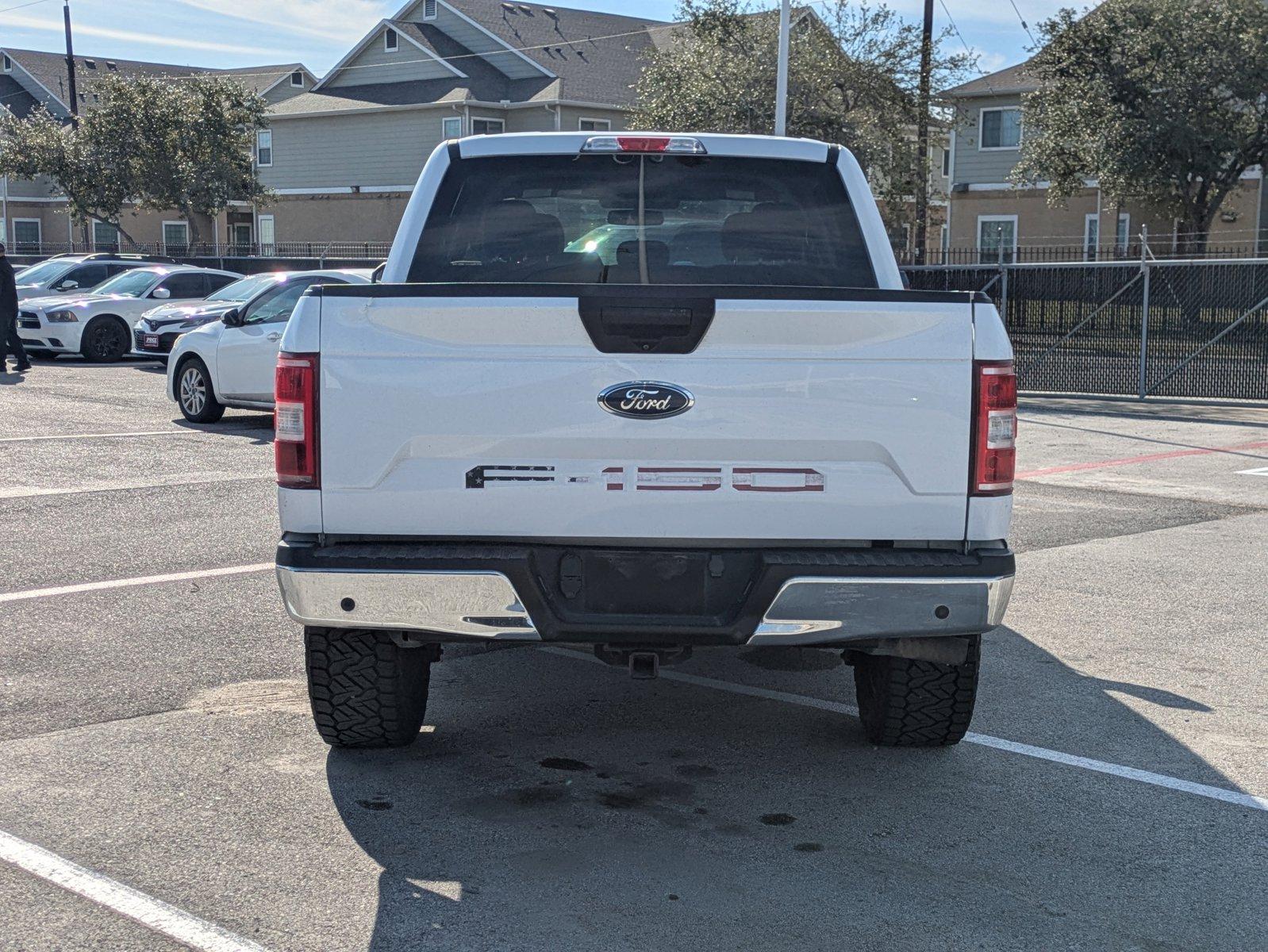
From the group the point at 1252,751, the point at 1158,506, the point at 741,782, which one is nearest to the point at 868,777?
the point at 741,782

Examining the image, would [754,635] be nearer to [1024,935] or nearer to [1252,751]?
[1024,935]

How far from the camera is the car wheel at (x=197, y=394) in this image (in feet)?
51.3

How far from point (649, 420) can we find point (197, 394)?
1220 cm

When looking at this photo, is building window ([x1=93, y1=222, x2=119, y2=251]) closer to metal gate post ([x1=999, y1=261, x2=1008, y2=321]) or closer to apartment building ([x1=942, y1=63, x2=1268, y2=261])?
apartment building ([x1=942, y1=63, x2=1268, y2=261])

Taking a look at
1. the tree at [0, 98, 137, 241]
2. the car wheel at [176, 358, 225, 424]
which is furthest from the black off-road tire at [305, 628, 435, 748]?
the tree at [0, 98, 137, 241]

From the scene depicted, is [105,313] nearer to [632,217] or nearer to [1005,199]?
[632,217]

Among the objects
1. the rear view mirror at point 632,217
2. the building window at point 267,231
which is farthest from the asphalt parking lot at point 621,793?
the building window at point 267,231

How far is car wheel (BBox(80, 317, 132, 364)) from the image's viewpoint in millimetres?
23391

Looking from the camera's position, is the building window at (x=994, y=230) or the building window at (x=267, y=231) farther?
the building window at (x=267, y=231)

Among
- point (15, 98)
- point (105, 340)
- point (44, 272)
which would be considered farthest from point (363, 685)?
point (15, 98)

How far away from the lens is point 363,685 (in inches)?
201

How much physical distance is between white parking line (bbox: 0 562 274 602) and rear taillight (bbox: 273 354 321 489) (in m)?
3.78

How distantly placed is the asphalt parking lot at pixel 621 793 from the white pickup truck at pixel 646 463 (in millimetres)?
651

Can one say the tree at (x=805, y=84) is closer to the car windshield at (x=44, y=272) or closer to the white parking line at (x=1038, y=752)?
the car windshield at (x=44, y=272)
